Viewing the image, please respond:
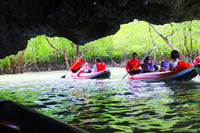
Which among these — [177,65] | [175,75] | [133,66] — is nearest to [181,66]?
[177,65]

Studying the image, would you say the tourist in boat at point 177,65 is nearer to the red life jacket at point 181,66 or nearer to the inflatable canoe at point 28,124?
the red life jacket at point 181,66

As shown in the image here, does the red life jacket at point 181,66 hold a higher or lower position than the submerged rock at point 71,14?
lower

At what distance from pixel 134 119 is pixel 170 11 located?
3060mm

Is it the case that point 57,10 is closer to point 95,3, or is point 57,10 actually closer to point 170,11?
point 95,3

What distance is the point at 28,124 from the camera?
3.79 ft

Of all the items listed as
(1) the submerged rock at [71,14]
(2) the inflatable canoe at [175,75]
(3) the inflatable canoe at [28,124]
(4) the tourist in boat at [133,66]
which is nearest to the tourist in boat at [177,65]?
(2) the inflatable canoe at [175,75]

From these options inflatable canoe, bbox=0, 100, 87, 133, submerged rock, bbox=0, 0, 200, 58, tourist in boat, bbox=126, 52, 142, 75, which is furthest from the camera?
tourist in boat, bbox=126, 52, 142, 75

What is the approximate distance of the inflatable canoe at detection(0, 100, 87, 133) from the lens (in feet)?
3.53

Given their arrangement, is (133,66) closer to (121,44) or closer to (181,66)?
(181,66)

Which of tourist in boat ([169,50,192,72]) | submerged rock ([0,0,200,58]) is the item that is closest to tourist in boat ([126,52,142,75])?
tourist in boat ([169,50,192,72])

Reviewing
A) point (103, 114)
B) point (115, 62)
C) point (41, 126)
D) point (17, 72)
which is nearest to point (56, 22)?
point (103, 114)

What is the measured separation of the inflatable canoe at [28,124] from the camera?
108cm

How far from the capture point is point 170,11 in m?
4.96

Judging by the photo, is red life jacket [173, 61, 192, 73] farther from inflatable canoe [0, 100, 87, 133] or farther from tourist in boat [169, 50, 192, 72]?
inflatable canoe [0, 100, 87, 133]
